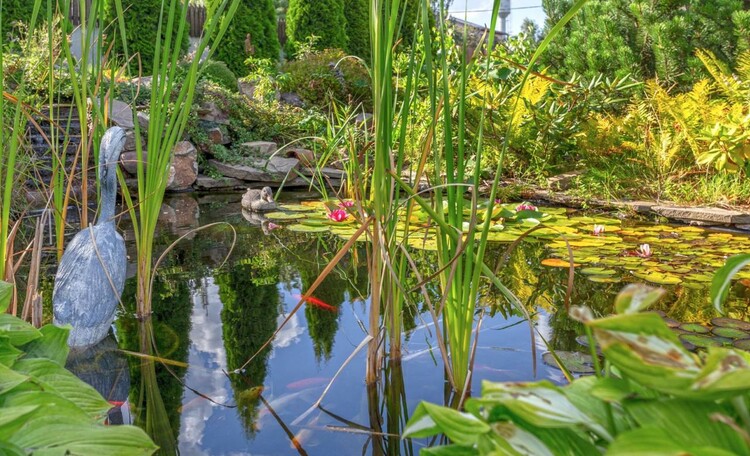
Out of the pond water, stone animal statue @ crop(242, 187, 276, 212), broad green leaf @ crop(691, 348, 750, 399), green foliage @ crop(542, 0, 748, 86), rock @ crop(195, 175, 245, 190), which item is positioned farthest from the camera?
rock @ crop(195, 175, 245, 190)

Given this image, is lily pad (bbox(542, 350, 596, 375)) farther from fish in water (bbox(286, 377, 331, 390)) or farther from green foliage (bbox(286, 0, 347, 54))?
green foliage (bbox(286, 0, 347, 54))

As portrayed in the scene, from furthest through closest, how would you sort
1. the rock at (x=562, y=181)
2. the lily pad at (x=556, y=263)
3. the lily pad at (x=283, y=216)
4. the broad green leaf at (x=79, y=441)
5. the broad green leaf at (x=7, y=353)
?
the rock at (x=562, y=181), the lily pad at (x=283, y=216), the lily pad at (x=556, y=263), the broad green leaf at (x=7, y=353), the broad green leaf at (x=79, y=441)

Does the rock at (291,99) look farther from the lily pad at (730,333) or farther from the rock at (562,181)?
the lily pad at (730,333)

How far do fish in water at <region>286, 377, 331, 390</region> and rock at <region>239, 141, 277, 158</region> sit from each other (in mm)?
5497

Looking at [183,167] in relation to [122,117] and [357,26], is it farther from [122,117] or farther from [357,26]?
[357,26]

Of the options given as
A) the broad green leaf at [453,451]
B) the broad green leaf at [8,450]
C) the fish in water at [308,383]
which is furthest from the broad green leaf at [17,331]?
the fish in water at [308,383]

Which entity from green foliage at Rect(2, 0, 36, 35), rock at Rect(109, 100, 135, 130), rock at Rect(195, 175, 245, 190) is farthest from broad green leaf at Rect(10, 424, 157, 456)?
green foliage at Rect(2, 0, 36, 35)

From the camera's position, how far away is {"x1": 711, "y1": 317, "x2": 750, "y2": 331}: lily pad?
2.02m

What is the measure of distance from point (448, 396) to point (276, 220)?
9.69 ft

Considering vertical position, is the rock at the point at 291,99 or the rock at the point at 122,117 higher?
the rock at the point at 291,99

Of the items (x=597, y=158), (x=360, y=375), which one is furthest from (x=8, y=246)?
(x=597, y=158)

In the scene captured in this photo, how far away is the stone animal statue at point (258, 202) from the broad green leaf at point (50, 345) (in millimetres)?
3799

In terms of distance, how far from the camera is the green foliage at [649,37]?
6.04 metres

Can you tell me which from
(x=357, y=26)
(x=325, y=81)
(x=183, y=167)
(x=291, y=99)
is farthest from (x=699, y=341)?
(x=357, y=26)
